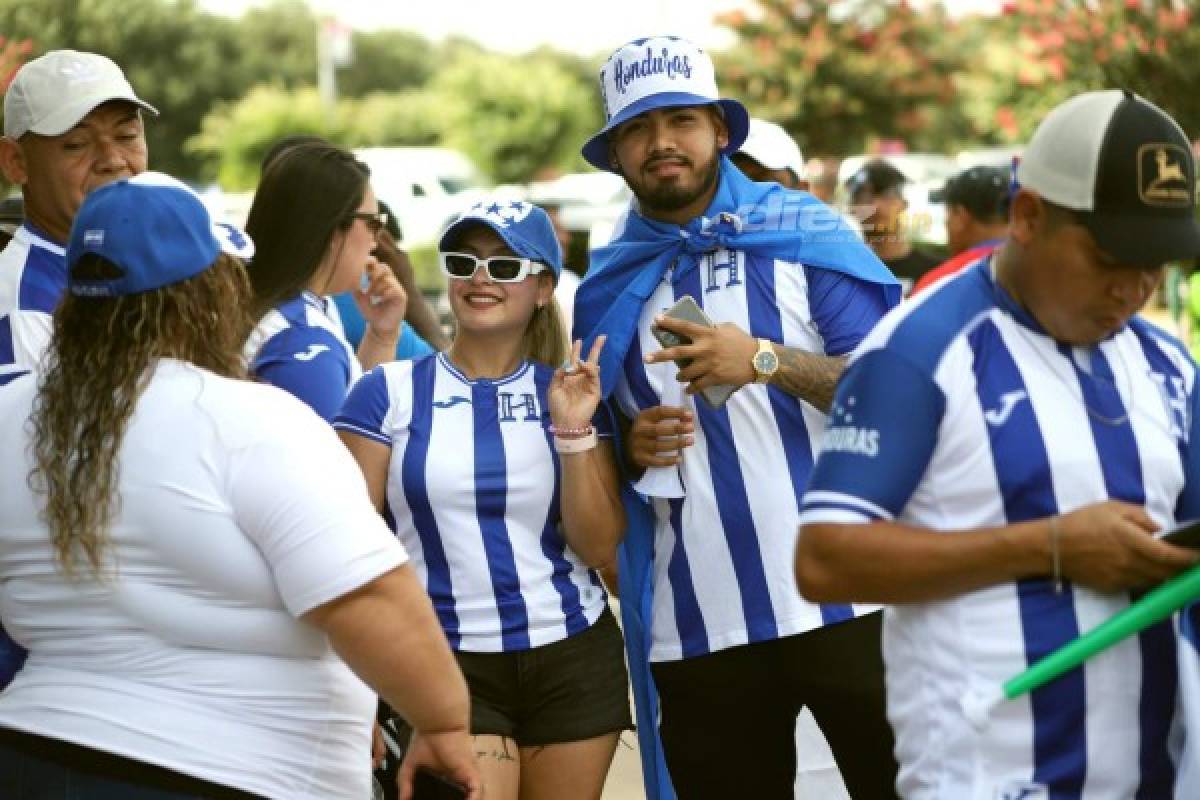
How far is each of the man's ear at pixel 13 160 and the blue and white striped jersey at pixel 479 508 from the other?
1078mm

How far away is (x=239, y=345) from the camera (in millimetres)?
2922

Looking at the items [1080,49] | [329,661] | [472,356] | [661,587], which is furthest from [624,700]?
[1080,49]

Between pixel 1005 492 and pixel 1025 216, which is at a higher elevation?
pixel 1025 216

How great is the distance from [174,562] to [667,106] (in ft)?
6.37

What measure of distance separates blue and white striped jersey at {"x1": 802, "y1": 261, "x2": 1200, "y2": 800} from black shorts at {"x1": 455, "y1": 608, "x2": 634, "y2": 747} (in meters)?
1.43

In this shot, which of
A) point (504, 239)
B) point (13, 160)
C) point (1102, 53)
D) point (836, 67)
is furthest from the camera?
point (836, 67)

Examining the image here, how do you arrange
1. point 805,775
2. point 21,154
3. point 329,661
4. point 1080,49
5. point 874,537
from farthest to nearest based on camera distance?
point 1080,49 < point 805,775 < point 21,154 < point 329,661 < point 874,537

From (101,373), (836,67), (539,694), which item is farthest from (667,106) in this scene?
(836,67)

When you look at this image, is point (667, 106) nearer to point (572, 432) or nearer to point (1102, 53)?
point (572, 432)

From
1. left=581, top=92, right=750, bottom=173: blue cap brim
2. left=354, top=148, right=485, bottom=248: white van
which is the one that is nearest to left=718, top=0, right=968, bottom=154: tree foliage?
left=354, top=148, right=485, bottom=248: white van

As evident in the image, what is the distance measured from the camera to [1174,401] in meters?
2.81

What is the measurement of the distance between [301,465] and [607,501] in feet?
4.86

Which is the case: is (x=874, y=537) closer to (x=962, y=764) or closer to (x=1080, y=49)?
(x=962, y=764)

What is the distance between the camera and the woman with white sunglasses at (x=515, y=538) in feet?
13.2
